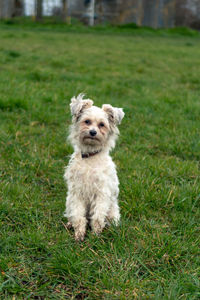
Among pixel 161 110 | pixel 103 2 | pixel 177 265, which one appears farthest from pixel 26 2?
pixel 177 265

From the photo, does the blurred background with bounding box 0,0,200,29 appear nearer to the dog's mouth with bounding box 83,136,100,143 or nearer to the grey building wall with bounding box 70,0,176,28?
the grey building wall with bounding box 70,0,176,28

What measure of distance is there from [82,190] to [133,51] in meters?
13.3

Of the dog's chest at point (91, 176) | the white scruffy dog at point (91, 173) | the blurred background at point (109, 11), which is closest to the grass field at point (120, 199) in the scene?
the white scruffy dog at point (91, 173)

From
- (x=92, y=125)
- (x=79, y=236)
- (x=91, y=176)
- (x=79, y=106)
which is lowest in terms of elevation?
(x=79, y=236)

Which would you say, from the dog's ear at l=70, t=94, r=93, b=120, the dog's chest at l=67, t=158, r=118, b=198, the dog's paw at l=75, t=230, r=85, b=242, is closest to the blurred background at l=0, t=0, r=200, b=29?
the dog's ear at l=70, t=94, r=93, b=120

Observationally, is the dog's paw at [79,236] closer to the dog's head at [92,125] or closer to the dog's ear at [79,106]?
the dog's head at [92,125]

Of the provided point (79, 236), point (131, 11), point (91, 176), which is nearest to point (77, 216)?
point (79, 236)

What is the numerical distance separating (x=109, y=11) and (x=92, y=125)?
25500 millimetres

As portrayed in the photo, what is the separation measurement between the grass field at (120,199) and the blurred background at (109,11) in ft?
60.1

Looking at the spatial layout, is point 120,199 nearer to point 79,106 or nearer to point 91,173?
point 91,173

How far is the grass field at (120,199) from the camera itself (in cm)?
278

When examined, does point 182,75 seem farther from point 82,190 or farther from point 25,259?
point 25,259

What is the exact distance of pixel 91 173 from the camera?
343 centimetres

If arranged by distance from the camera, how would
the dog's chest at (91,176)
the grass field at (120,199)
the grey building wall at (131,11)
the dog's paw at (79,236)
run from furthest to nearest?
the grey building wall at (131,11), the dog's chest at (91,176), the dog's paw at (79,236), the grass field at (120,199)
